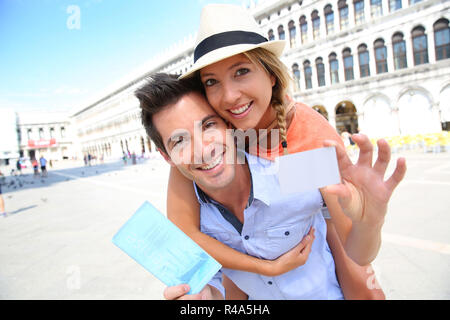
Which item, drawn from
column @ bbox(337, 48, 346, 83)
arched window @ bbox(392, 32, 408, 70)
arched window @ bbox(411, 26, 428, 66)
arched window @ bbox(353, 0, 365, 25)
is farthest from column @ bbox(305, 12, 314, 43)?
arched window @ bbox(411, 26, 428, 66)

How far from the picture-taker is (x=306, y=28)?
81.8 ft

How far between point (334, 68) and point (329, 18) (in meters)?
4.41

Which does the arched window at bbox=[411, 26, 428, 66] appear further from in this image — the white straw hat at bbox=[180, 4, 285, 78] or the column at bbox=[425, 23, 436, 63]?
the white straw hat at bbox=[180, 4, 285, 78]

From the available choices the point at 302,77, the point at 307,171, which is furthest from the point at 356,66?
the point at 307,171

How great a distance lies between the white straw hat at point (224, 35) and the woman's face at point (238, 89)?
0.07 meters

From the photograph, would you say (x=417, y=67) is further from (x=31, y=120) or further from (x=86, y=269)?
(x=31, y=120)

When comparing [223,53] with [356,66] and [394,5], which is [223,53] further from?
[394,5]

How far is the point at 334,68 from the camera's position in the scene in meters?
24.0

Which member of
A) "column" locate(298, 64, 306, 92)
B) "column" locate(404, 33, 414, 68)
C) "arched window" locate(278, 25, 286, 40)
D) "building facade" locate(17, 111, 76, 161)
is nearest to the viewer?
"column" locate(404, 33, 414, 68)

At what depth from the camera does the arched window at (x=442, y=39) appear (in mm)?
18641

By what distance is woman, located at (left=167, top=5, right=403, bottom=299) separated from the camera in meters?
1.29

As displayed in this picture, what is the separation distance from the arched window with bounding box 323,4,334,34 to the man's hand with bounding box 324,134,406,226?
27.1 metres

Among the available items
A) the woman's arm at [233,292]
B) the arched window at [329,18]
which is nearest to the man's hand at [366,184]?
the woman's arm at [233,292]

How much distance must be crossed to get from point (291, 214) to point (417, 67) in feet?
79.3
